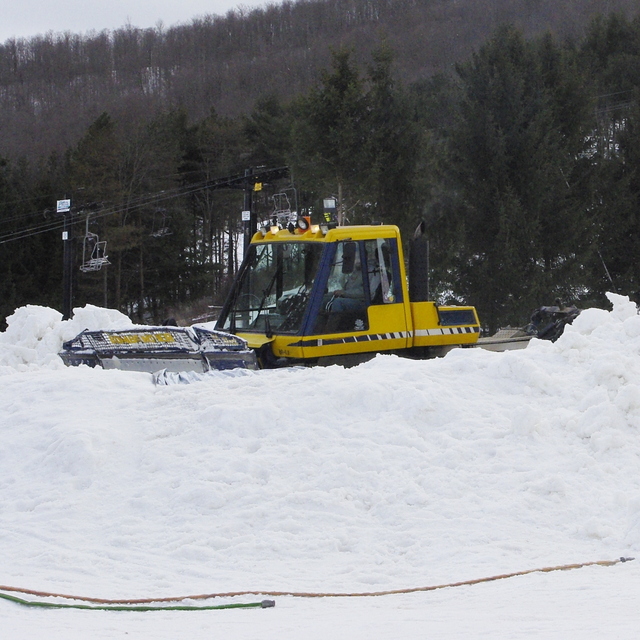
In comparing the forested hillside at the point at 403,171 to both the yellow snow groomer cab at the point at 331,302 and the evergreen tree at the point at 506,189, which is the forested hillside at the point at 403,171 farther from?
the yellow snow groomer cab at the point at 331,302

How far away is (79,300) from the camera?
39812 millimetres

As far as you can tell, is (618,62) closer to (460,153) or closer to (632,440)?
(460,153)

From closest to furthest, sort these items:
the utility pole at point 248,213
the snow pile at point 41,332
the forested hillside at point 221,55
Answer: the snow pile at point 41,332, the utility pole at point 248,213, the forested hillside at point 221,55

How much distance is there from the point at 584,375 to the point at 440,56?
194 feet

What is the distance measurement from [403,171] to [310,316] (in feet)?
61.1

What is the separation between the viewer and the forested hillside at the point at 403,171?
1086 inches

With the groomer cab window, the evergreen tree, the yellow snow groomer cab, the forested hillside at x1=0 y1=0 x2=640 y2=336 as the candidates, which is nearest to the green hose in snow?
the yellow snow groomer cab

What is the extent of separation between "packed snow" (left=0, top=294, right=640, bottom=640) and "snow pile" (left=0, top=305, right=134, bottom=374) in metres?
3.70

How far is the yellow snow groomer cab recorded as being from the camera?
1083 cm

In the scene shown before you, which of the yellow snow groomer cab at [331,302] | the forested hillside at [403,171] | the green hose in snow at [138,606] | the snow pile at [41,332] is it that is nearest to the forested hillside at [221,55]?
the forested hillside at [403,171]

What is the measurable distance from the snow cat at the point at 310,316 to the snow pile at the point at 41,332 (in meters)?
2.12

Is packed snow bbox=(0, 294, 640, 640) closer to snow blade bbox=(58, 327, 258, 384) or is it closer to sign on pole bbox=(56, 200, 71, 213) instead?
snow blade bbox=(58, 327, 258, 384)

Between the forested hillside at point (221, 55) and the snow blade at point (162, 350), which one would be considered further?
the forested hillside at point (221, 55)

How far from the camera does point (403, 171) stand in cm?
2864
